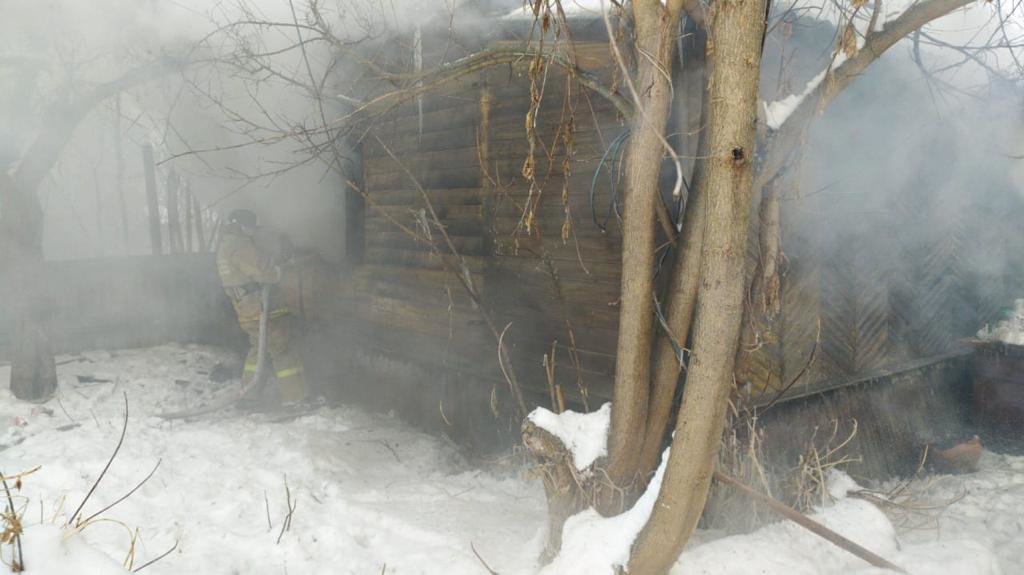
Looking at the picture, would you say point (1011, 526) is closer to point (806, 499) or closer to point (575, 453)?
point (806, 499)

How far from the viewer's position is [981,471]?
557 centimetres

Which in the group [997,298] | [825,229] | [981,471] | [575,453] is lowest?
[981,471]

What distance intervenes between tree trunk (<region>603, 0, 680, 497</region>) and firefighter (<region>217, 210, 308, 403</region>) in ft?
17.1

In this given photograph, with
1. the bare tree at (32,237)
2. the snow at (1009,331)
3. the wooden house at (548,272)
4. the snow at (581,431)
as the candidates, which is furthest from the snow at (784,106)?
the bare tree at (32,237)

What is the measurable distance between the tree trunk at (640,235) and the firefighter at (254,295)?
5214mm

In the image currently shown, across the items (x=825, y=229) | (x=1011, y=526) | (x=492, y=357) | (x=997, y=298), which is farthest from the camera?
(x=997, y=298)

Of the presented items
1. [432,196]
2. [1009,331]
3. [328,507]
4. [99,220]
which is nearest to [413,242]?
[432,196]

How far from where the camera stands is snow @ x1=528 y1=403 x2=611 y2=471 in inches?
135

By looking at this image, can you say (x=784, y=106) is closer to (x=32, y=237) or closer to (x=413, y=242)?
(x=413, y=242)

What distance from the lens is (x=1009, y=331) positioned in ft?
20.3

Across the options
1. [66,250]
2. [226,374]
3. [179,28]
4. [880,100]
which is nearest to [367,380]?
[226,374]

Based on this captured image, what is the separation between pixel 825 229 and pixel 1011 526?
7.95ft

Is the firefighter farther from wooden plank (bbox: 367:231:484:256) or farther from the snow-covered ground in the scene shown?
wooden plank (bbox: 367:231:484:256)

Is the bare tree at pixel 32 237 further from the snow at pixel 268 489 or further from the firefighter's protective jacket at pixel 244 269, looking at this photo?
the firefighter's protective jacket at pixel 244 269
